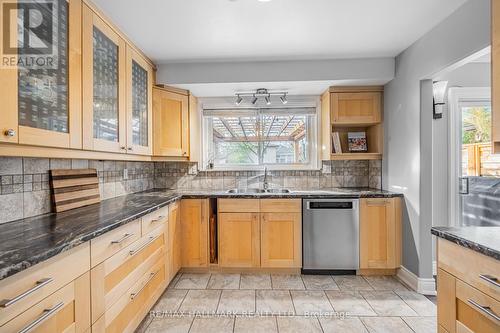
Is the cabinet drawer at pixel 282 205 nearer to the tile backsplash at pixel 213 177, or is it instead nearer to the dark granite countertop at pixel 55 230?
the tile backsplash at pixel 213 177

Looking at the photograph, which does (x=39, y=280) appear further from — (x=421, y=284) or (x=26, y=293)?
(x=421, y=284)

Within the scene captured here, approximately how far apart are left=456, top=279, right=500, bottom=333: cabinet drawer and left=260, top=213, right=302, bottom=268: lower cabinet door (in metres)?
1.70

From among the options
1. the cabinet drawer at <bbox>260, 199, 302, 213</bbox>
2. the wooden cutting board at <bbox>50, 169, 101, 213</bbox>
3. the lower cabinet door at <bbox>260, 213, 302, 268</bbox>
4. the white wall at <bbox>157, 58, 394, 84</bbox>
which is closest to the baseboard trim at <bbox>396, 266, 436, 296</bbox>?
the lower cabinet door at <bbox>260, 213, 302, 268</bbox>

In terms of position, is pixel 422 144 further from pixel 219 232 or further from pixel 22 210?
pixel 22 210

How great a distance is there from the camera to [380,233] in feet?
9.27

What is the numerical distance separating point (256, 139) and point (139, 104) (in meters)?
1.60

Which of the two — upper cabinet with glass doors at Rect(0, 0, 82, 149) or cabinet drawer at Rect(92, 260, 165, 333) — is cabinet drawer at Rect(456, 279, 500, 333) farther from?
upper cabinet with glass doors at Rect(0, 0, 82, 149)

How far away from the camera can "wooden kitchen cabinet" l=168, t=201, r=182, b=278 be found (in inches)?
A: 101

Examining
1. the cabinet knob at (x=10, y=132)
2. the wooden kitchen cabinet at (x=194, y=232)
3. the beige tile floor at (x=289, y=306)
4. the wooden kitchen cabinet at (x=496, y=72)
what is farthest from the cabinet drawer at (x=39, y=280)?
the wooden kitchen cabinet at (x=496, y=72)

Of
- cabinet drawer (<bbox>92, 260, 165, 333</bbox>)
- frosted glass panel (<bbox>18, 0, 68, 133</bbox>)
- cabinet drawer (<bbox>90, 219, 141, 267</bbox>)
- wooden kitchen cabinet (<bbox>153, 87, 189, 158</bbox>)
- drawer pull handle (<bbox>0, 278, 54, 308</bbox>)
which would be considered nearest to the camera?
drawer pull handle (<bbox>0, 278, 54, 308</bbox>)

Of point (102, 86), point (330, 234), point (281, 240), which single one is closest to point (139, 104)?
point (102, 86)

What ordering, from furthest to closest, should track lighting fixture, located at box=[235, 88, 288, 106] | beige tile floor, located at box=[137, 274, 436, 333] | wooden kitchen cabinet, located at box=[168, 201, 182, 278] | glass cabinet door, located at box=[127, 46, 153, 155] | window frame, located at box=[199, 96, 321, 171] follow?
window frame, located at box=[199, 96, 321, 171] < track lighting fixture, located at box=[235, 88, 288, 106] < wooden kitchen cabinet, located at box=[168, 201, 182, 278] < glass cabinet door, located at box=[127, 46, 153, 155] < beige tile floor, located at box=[137, 274, 436, 333]

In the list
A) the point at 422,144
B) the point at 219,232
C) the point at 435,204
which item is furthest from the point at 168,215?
the point at 435,204

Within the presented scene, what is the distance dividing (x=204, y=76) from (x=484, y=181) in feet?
10.5
